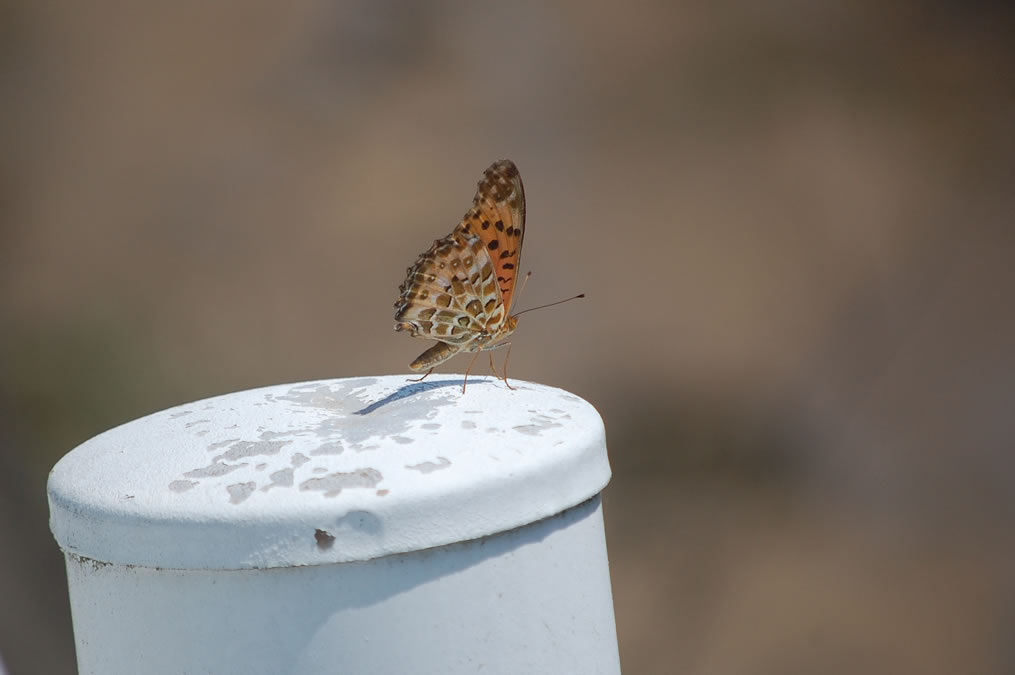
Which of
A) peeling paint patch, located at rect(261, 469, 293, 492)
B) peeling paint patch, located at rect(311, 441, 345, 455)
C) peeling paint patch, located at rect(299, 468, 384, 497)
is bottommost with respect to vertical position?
peeling paint patch, located at rect(299, 468, 384, 497)

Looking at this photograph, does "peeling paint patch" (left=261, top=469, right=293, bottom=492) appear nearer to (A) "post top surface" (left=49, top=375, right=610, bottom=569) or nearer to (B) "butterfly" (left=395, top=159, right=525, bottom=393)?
(A) "post top surface" (left=49, top=375, right=610, bottom=569)

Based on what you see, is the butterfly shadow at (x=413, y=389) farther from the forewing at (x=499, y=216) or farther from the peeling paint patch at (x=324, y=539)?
the peeling paint patch at (x=324, y=539)

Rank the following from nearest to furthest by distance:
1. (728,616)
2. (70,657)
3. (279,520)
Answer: (279,520) → (70,657) → (728,616)

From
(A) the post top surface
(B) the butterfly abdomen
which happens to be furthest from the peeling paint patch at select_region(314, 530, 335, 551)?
(B) the butterfly abdomen

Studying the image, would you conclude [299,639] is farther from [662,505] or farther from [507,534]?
[662,505]

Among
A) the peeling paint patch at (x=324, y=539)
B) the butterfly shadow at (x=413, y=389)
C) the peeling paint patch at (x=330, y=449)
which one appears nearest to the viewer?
the peeling paint patch at (x=324, y=539)

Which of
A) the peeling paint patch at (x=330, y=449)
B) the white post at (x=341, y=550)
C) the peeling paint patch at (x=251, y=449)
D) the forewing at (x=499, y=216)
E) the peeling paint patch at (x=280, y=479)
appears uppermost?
the forewing at (x=499, y=216)

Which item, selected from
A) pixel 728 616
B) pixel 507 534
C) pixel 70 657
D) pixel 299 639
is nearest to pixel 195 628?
pixel 299 639

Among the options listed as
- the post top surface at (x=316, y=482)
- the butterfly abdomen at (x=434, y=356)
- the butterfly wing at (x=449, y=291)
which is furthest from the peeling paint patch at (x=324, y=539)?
the butterfly wing at (x=449, y=291)

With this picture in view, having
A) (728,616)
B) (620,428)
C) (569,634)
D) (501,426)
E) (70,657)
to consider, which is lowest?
(728,616)
